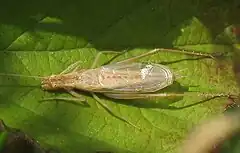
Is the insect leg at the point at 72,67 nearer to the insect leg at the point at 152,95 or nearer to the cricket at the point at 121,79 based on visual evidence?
the cricket at the point at 121,79

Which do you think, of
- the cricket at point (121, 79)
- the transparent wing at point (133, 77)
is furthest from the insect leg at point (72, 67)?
the transparent wing at point (133, 77)

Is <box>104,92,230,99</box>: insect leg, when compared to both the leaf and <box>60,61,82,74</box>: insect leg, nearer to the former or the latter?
the leaf

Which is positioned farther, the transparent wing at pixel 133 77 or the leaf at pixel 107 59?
Result: the transparent wing at pixel 133 77

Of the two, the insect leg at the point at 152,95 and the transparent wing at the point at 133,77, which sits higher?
the transparent wing at the point at 133,77

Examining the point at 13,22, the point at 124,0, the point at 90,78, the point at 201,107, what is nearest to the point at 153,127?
the point at 201,107

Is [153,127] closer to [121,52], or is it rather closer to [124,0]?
[121,52]

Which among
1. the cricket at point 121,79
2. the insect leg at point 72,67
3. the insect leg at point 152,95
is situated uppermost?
the insect leg at point 72,67

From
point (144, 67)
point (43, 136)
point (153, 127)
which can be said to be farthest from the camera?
point (144, 67)

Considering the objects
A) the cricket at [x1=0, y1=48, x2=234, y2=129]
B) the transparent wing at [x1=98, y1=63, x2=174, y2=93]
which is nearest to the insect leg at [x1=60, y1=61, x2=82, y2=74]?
the cricket at [x1=0, y1=48, x2=234, y2=129]
